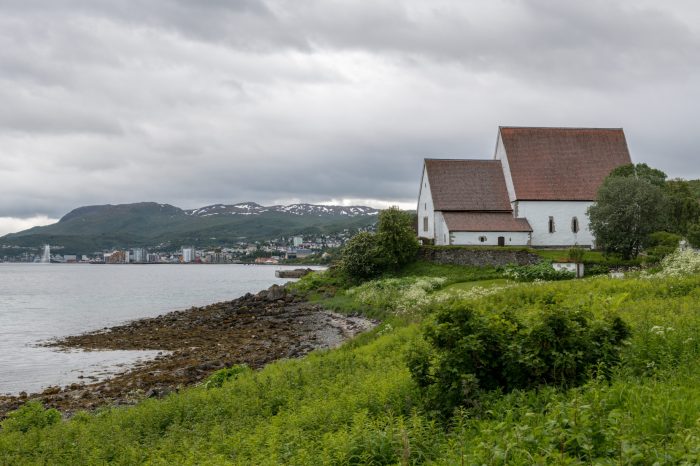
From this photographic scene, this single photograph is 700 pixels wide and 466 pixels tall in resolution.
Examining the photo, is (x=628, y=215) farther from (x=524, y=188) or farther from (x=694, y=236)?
(x=524, y=188)

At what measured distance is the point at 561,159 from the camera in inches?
2462

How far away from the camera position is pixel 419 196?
6838 centimetres

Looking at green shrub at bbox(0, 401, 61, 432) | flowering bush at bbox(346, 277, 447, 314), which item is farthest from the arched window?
green shrub at bbox(0, 401, 61, 432)

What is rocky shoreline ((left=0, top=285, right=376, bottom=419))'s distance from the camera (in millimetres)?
23547

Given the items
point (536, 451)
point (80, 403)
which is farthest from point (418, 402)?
point (80, 403)

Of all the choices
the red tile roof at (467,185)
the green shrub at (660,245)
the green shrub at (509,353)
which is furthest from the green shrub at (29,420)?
the red tile roof at (467,185)

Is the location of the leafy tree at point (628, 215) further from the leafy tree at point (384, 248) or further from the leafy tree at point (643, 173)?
the leafy tree at point (384, 248)

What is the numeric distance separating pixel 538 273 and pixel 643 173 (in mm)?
18906

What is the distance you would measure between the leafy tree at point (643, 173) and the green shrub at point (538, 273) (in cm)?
1398

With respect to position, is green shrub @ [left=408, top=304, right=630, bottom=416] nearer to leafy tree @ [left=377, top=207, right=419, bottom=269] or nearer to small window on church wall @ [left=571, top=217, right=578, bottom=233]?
leafy tree @ [left=377, top=207, right=419, bottom=269]

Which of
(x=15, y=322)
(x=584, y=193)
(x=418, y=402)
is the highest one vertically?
(x=584, y=193)

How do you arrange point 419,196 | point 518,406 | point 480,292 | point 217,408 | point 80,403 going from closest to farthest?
point 518,406
point 217,408
point 80,403
point 480,292
point 419,196

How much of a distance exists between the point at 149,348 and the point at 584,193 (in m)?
44.8

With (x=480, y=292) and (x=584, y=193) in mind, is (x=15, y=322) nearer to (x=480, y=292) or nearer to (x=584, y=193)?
(x=480, y=292)
